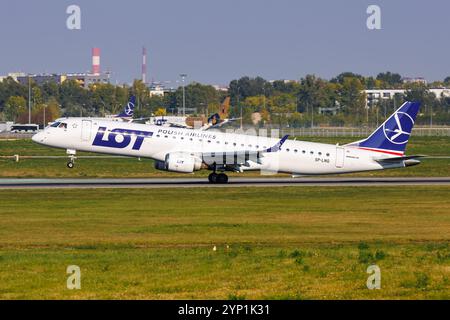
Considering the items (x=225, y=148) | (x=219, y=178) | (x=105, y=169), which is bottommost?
(x=105, y=169)

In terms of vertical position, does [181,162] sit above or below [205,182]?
above

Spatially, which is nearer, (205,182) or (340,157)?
(340,157)

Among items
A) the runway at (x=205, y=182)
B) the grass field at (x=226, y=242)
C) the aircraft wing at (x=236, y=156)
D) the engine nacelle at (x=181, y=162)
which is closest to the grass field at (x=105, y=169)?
the runway at (x=205, y=182)

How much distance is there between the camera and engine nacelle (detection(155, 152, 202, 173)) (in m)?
57.9

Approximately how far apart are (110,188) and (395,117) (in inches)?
742

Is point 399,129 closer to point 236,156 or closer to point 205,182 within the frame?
point 236,156

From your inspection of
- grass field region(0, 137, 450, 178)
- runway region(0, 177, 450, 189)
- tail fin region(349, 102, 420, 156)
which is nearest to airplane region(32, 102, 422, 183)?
tail fin region(349, 102, 420, 156)

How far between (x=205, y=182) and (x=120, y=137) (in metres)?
6.71

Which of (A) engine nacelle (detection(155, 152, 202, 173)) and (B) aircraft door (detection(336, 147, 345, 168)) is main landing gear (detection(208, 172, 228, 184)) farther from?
(B) aircraft door (detection(336, 147, 345, 168))

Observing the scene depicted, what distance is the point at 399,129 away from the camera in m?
61.7

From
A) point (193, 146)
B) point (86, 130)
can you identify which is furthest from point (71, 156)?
point (193, 146)

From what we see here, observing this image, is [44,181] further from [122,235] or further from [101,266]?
[101,266]

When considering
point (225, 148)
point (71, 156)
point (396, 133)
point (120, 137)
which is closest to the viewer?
point (120, 137)

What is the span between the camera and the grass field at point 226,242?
23.9 meters
